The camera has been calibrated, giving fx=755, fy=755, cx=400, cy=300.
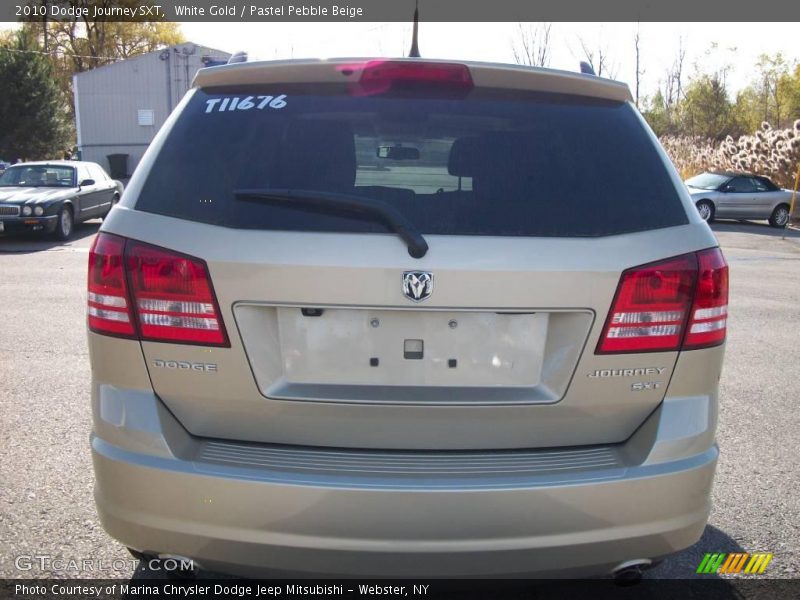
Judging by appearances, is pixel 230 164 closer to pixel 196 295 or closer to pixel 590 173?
pixel 196 295

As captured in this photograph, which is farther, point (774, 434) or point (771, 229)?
point (771, 229)

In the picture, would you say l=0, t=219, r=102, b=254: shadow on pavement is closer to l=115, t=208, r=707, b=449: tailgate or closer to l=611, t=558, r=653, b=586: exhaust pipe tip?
l=115, t=208, r=707, b=449: tailgate

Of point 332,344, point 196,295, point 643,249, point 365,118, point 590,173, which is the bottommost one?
point 332,344

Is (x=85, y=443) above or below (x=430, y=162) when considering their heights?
below

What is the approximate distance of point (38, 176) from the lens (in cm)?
1573

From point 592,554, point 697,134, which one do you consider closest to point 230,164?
point 592,554

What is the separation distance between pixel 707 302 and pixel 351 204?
1112 millimetres

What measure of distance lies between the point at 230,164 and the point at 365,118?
1.46 ft

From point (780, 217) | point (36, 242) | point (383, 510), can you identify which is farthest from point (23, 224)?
point (780, 217)

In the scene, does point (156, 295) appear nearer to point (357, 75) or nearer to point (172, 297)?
point (172, 297)

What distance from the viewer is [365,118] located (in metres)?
2.37

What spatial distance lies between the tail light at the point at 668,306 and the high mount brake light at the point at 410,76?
32.1 inches

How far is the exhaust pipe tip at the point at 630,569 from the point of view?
2215mm

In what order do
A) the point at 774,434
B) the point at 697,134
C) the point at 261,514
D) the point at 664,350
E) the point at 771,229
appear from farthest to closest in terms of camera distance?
1. the point at 697,134
2. the point at 771,229
3. the point at 774,434
4. the point at 664,350
5. the point at 261,514
